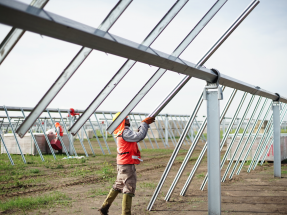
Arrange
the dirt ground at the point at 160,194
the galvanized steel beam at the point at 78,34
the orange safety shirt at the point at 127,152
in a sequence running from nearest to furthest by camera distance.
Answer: the galvanized steel beam at the point at 78,34 → the orange safety shirt at the point at 127,152 → the dirt ground at the point at 160,194

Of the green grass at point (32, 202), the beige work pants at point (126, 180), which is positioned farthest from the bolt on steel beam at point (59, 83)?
the green grass at point (32, 202)

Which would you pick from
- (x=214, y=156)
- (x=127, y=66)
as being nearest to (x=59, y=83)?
(x=127, y=66)

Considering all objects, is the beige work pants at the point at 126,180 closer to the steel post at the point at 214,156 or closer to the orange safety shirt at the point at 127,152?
the orange safety shirt at the point at 127,152

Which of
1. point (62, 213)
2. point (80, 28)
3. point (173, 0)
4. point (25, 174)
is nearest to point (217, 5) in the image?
point (173, 0)

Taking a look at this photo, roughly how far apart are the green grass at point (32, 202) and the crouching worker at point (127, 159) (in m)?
1.44

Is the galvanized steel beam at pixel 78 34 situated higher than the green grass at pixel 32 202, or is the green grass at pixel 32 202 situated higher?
the galvanized steel beam at pixel 78 34

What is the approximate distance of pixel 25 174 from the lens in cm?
789

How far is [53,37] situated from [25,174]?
6522mm

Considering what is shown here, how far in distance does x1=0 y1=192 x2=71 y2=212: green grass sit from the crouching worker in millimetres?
1443

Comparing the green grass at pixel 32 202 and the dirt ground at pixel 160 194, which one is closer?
the dirt ground at pixel 160 194

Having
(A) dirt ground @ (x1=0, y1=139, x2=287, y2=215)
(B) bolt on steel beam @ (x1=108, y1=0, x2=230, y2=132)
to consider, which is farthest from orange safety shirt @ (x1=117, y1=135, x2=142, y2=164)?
(A) dirt ground @ (x1=0, y1=139, x2=287, y2=215)

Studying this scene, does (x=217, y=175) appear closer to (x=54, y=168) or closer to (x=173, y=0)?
(x=173, y=0)

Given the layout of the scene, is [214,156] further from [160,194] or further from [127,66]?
[160,194]

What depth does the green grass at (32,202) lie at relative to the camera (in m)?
4.81
